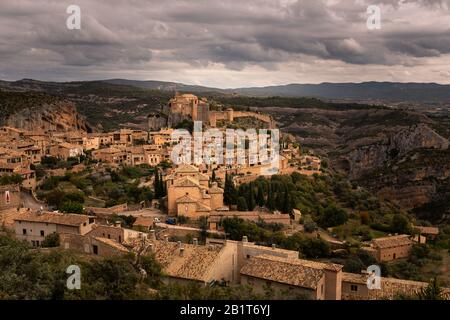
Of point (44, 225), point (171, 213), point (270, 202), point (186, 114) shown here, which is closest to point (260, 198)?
point (270, 202)

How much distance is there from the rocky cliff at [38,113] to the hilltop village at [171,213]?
700 centimetres

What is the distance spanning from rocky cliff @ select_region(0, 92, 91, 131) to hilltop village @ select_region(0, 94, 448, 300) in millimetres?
6995

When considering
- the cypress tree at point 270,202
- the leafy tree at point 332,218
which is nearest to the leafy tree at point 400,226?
the leafy tree at point 332,218

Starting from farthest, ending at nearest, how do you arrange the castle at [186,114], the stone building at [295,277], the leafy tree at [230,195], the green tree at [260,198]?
the castle at [186,114] → the green tree at [260,198] → the leafy tree at [230,195] → the stone building at [295,277]

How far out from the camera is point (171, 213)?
109ft

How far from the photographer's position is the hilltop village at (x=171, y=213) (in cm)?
1922

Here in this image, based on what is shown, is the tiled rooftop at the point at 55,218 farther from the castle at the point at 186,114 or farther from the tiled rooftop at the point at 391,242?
the castle at the point at 186,114

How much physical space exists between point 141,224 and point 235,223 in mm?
5504

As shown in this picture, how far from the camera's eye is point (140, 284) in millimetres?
15398

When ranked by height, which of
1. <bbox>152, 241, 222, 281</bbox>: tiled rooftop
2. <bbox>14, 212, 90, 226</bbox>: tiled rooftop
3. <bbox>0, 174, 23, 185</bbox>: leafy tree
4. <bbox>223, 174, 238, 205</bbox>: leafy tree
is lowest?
<bbox>223, 174, 238, 205</bbox>: leafy tree

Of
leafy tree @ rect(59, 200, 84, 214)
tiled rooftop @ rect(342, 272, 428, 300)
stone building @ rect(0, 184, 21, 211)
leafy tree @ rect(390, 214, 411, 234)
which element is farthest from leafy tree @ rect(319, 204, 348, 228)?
stone building @ rect(0, 184, 21, 211)

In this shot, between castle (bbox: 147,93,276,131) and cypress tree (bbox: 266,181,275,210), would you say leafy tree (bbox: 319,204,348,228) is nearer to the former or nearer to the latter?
cypress tree (bbox: 266,181,275,210)

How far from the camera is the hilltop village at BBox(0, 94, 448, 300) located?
1922 cm
